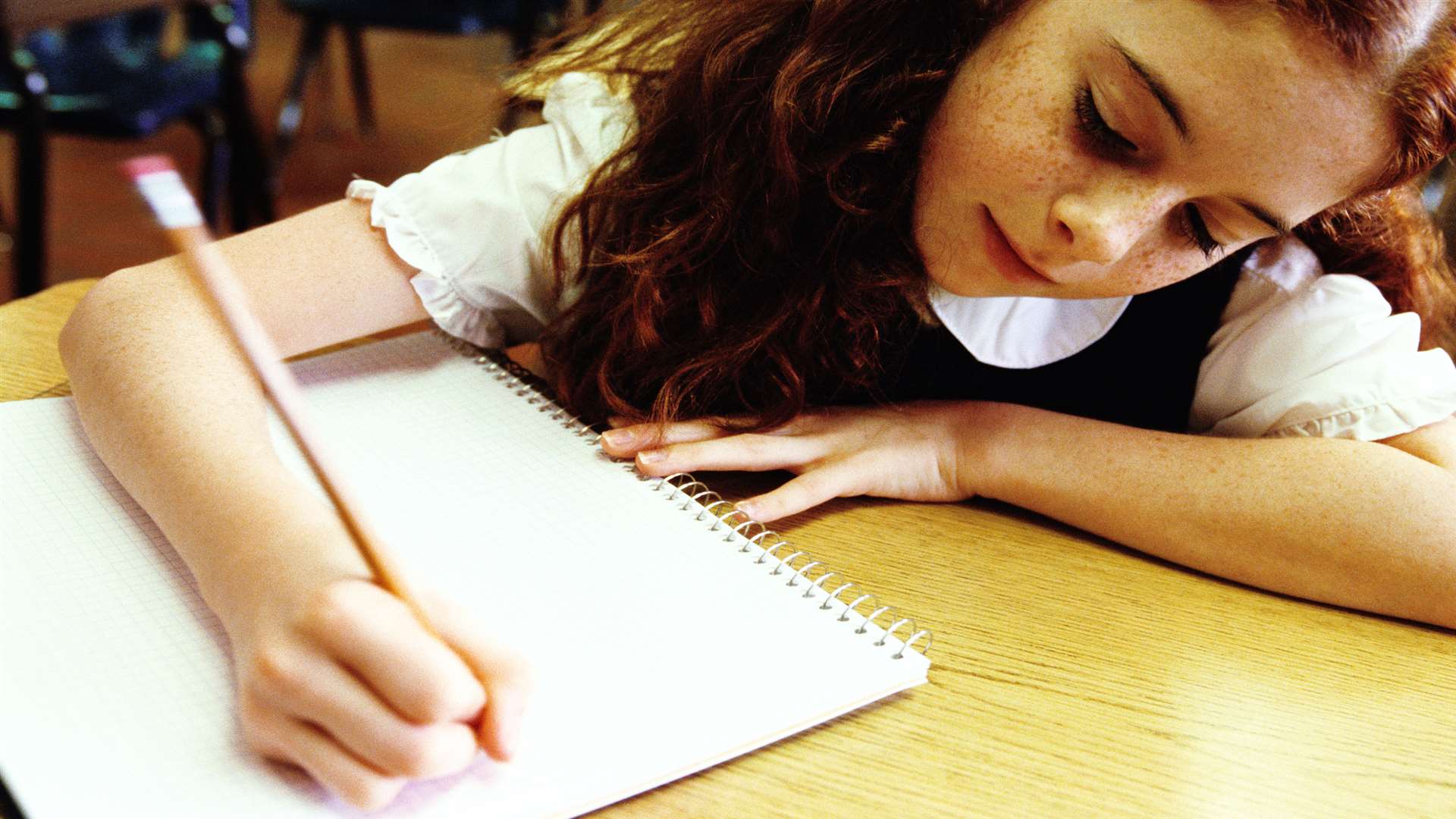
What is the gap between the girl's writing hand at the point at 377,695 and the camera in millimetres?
390

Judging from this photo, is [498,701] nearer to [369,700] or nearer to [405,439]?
[369,700]

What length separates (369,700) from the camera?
1.30ft

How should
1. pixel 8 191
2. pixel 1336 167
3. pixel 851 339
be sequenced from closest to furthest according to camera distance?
pixel 1336 167
pixel 851 339
pixel 8 191

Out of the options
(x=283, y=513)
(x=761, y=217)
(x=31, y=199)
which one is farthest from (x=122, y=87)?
(x=283, y=513)

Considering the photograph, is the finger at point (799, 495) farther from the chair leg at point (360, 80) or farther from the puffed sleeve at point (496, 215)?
the chair leg at point (360, 80)

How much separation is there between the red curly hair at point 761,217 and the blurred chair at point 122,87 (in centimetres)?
103

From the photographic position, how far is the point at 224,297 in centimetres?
34

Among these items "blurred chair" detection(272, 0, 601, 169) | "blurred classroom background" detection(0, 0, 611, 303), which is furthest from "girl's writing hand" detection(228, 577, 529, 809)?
"blurred chair" detection(272, 0, 601, 169)

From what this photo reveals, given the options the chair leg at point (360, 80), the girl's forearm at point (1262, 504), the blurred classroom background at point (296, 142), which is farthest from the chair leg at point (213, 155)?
the girl's forearm at point (1262, 504)

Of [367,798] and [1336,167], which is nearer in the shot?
Result: [367,798]

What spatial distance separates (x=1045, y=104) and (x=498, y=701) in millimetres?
413

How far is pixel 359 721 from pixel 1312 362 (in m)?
0.63

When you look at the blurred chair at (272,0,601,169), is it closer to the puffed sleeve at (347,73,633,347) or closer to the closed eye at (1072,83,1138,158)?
the puffed sleeve at (347,73,633,347)

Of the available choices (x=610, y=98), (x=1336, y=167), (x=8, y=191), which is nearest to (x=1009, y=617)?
(x=1336, y=167)
